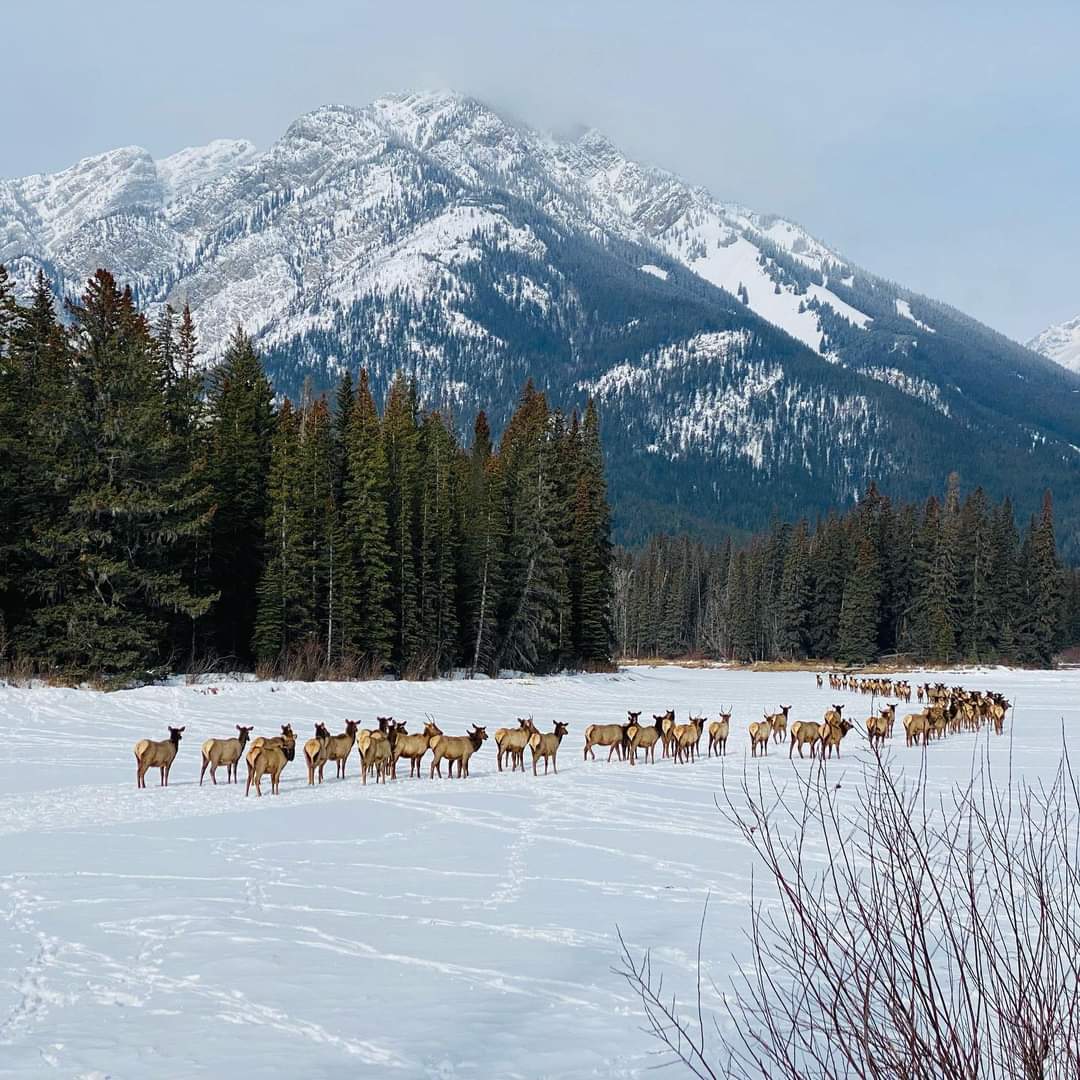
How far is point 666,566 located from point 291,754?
114m

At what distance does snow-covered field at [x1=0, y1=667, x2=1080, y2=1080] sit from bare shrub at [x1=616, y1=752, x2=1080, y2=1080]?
508 mm

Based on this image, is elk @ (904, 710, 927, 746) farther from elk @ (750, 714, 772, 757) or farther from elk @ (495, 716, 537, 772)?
elk @ (495, 716, 537, 772)

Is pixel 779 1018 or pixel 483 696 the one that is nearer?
pixel 779 1018

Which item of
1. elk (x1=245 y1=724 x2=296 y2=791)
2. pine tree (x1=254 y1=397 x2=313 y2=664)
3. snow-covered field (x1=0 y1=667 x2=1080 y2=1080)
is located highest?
pine tree (x1=254 y1=397 x2=313 y2=664)

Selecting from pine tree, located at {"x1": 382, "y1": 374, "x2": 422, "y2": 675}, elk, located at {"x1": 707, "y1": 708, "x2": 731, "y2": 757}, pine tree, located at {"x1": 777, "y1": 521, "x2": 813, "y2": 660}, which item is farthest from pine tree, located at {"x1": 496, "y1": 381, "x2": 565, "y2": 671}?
pine tree, located at {"x1": 777, "y1": 521, "x2": 813, "y2": 660}

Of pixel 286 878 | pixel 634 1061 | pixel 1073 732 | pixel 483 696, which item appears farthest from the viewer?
pixel 483 696

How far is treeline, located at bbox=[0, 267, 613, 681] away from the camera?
3050cm

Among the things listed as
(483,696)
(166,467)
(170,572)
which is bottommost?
(483,696)

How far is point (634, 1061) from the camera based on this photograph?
5.32 meters

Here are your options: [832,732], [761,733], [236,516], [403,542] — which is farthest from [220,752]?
[403,542]

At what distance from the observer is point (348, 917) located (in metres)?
7.98

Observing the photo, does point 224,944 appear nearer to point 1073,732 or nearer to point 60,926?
point 60,926

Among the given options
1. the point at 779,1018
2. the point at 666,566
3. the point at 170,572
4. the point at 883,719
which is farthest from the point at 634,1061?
the point at 666,566

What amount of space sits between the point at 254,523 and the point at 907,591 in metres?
71.1
